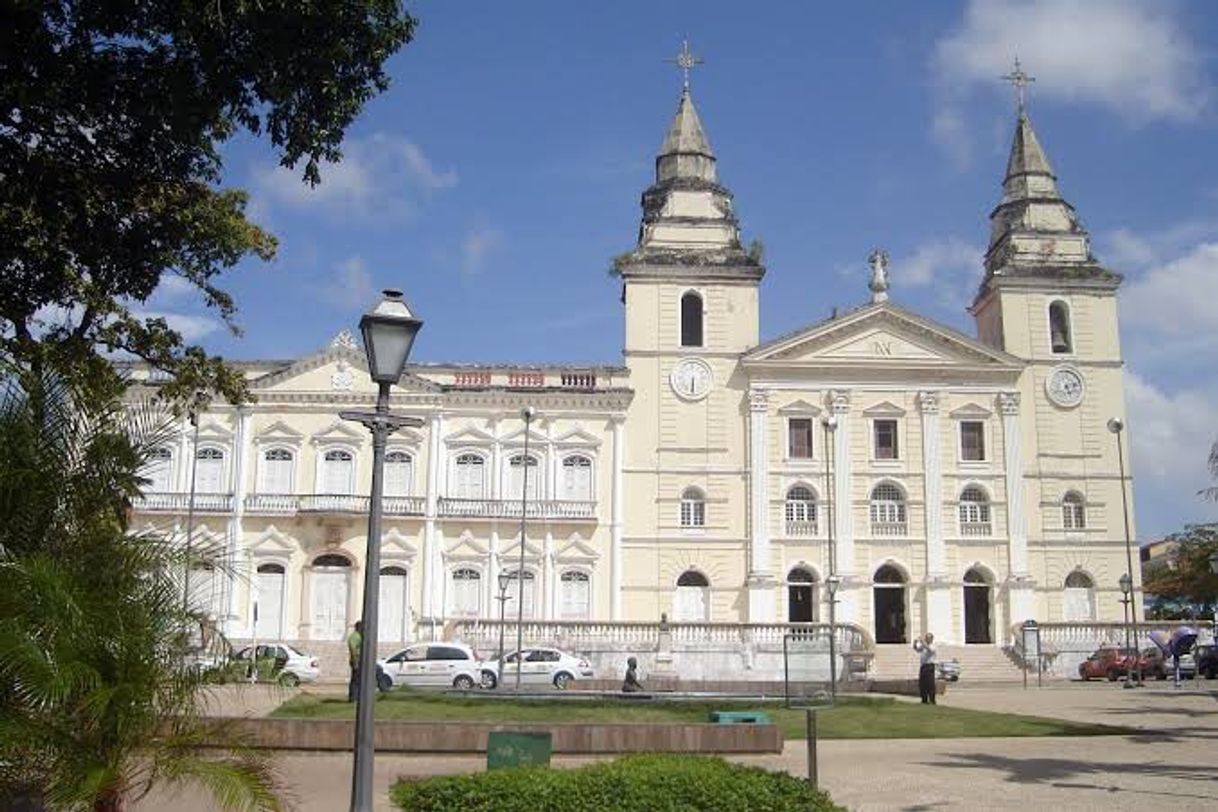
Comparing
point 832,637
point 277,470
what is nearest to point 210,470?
point 277,470

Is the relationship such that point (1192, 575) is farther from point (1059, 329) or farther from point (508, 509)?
point (508, 509)

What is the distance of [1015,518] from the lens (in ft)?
146

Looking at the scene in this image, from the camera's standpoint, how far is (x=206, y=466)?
43.5m

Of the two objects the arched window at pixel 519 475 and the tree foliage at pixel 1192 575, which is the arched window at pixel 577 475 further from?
the tree foliage at pixel 1192 575

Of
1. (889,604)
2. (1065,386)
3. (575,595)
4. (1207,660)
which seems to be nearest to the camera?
(1207,660)

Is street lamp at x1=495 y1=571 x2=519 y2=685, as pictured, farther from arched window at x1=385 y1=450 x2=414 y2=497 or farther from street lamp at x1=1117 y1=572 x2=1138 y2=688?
street lamp at x1=1117 y1=572 x2=1138 y2=688

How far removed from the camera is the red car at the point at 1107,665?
38.8 meters

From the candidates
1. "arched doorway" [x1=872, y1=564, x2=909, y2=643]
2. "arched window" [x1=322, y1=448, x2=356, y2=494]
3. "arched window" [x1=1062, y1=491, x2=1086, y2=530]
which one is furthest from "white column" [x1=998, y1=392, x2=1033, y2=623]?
"arched window" [x1=322, y1=448, x2=356, y2=494]

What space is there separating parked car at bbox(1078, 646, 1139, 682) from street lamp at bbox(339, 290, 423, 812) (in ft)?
112

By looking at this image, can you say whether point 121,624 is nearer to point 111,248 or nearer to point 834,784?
point 111,248

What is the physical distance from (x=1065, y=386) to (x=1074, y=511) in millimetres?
Result: 4688

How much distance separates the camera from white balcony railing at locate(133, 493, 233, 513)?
4259cm

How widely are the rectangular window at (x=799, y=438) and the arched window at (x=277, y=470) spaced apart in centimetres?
1778

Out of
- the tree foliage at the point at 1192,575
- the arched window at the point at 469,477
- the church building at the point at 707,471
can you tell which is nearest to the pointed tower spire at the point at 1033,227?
the church building at the point at 707,471
